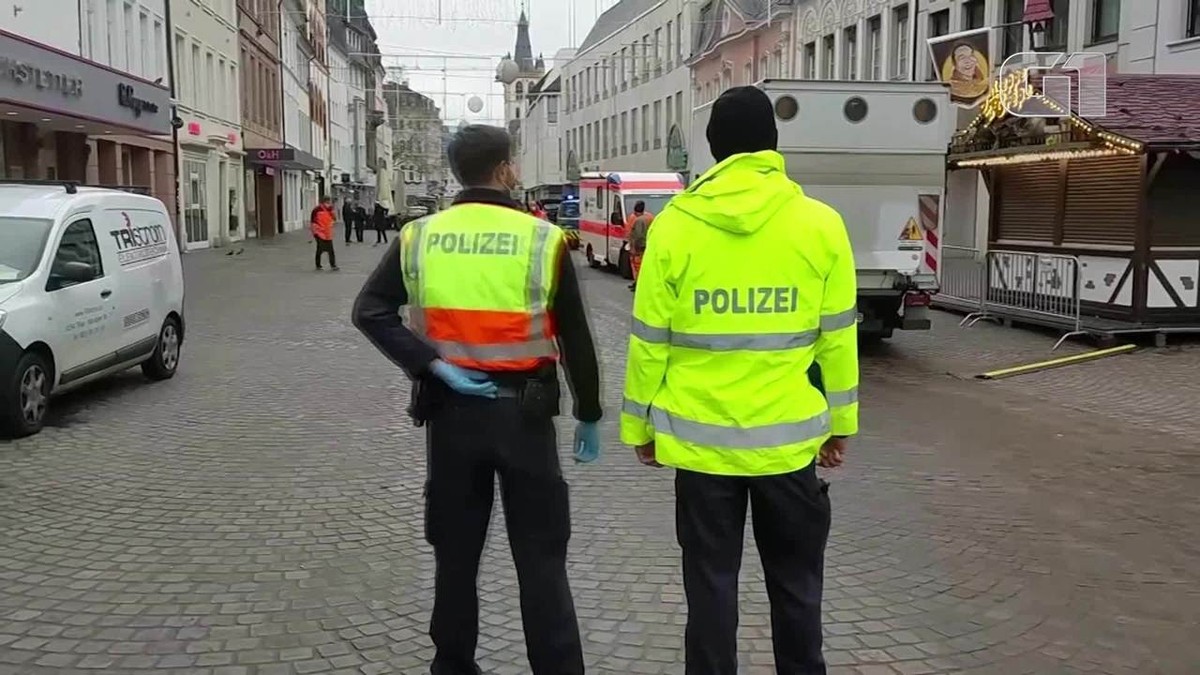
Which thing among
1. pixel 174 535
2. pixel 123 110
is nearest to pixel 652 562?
pixel 174 535

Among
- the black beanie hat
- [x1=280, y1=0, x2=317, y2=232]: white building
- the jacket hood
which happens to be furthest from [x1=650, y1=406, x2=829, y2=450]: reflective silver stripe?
[x1=280, y1=0, x2=317, y2=232]: white building

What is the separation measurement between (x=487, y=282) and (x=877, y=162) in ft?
34.3

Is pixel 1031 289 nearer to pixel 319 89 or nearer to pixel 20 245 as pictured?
pixel 20 245

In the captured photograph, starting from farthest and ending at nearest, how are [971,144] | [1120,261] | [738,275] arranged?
[971,144]
[1120,261]
[738,275]

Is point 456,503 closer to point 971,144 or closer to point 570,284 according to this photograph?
point 570,284

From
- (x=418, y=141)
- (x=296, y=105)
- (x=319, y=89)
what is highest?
(x=319, y=89)

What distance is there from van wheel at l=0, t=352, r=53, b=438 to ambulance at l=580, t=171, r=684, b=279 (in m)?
17.6

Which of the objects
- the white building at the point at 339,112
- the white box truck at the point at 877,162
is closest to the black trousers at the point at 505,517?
the white box truck at the point at 877,162

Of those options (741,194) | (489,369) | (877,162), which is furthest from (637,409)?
(877,162)

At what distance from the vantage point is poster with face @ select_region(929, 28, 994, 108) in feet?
61.6

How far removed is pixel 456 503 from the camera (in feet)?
11.3

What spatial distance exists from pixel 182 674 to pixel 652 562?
226cm

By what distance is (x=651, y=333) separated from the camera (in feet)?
10.6

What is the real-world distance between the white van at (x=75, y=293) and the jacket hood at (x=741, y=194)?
6473 mm
